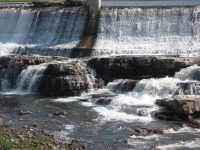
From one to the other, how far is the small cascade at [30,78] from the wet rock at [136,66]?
3.61 meters

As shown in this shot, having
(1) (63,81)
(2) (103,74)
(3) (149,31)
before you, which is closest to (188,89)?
(2) (103,74)

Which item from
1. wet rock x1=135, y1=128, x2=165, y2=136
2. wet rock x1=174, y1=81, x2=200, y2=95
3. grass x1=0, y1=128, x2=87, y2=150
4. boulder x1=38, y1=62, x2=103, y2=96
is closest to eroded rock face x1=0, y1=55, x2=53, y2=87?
boulder x1=38, y1=62, x2=103, y2=96

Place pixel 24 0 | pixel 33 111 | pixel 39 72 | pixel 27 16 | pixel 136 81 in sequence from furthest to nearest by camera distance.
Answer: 1. pixel 24 0
2. pixel 27 16
3. pixel 39 72
4. pixel 136 81
5. pixel 33 111

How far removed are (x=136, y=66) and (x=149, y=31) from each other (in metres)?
6.99

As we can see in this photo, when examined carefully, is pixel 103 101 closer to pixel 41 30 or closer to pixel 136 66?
pixel 136 66

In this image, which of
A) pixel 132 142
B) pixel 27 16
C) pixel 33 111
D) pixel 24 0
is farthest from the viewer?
pixel 24 0

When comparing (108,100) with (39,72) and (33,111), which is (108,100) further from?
(39,72)

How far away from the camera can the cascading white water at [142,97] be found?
31469mm

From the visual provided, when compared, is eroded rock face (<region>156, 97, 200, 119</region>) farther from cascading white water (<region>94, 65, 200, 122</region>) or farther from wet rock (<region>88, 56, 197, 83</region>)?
Result: wet rock (<region>88, 56, 197, 83</region>)

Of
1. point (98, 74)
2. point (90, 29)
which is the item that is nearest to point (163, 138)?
point (98, 74)

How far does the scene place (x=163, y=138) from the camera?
2686 cm

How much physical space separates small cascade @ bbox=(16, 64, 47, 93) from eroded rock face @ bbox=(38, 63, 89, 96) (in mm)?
520

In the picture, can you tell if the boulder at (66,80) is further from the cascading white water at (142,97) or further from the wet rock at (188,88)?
the wet rock at (188,88)

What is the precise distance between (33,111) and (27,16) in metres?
19.6
